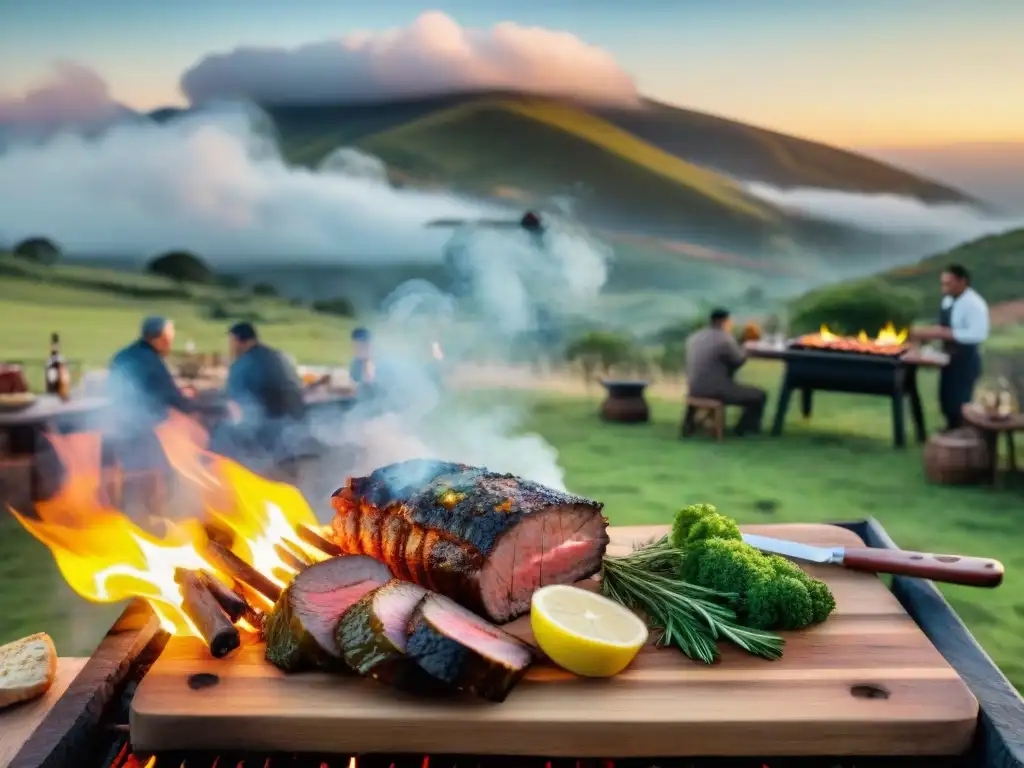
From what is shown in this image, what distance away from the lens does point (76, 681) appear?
75.3 inches

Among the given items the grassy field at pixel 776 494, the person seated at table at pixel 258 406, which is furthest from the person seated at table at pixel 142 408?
Answer: the grassy field at pixel 776 494

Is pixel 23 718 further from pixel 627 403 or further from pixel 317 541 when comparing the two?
pixel 627 403

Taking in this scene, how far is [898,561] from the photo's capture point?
2.42m

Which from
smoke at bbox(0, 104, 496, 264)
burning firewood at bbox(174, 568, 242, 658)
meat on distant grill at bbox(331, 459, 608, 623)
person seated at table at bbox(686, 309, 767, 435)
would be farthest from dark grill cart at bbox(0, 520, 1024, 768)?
smoke at bbox(0, 104, 496, 264)

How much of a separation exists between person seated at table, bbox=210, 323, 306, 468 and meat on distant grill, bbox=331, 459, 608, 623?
364cm

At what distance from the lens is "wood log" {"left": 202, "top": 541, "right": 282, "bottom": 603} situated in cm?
226

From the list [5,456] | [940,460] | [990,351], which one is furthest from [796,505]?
[990,351]

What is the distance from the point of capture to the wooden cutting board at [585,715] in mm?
1783

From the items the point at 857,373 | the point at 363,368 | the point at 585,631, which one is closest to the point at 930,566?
the point at 585,631

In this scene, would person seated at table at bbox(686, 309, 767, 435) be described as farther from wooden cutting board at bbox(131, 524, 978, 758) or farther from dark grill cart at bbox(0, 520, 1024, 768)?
wooden cutting board at bbox(131, 524, 978, 758)

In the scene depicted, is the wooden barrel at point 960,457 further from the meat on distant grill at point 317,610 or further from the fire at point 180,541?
the meat on distant grill at point 317,610

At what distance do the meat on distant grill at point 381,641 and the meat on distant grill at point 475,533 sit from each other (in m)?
0.26

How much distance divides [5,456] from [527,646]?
5.68m

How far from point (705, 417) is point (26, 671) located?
8.92m
